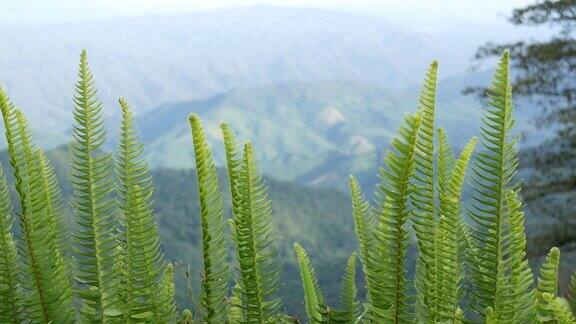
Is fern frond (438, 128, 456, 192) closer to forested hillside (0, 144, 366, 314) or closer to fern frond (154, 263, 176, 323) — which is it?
fern frond (154, 263, 176, 323)

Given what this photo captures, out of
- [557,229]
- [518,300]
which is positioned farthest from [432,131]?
[557,229]

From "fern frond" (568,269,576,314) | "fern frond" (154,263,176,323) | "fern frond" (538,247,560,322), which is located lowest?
"fern frond" (568,269,576,314)

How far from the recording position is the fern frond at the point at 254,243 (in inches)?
29.7

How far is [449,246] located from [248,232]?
210 millimetres

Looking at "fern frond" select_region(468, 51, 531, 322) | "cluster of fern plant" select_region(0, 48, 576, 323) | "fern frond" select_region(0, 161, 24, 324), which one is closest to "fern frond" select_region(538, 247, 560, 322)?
"cluster of fern plant" select_region(0, 48, 576, 323)

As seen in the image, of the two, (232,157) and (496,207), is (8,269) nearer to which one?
(232,157)

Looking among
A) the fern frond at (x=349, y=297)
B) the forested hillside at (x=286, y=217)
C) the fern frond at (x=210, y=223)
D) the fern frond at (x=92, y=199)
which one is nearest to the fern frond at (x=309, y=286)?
the fern frond at (x=349, y=297)

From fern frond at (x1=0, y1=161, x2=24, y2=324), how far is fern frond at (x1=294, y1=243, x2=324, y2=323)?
36 cm

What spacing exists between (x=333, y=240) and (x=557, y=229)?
522 ft

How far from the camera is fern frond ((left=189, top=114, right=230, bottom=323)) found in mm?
729

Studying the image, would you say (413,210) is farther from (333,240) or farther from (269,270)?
(333,240)

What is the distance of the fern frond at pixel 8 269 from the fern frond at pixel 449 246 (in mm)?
485

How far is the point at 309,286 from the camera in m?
1.03

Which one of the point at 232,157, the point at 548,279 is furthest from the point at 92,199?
the point at 548,279
